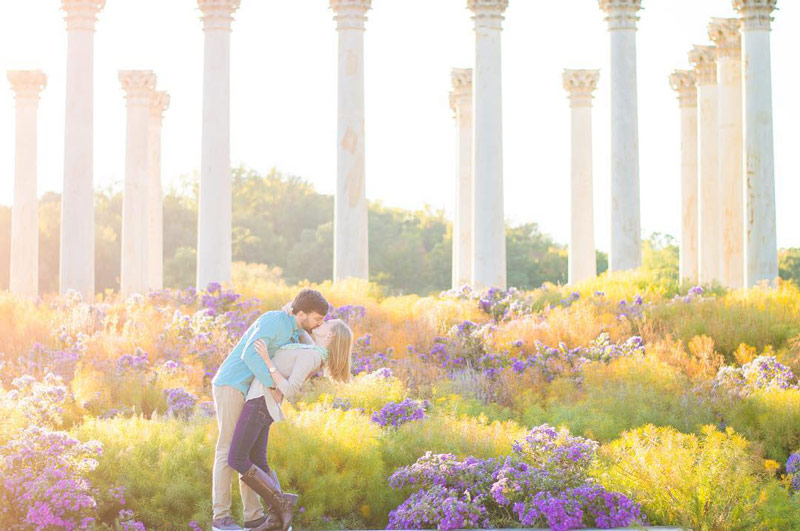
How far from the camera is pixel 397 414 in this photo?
94.4 ft

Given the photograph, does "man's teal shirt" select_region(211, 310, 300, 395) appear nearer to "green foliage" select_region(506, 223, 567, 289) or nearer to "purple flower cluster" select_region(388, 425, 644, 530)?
"purple flower cluster" select_region(388, 425, 644, 530)

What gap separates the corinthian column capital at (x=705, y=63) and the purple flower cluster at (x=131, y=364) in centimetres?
4849

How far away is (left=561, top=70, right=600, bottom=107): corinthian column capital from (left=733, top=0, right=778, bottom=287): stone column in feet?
49.4

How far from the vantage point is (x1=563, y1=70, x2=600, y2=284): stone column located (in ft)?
241

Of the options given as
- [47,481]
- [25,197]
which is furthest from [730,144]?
[47,481]

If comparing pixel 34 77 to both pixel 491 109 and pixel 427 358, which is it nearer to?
pixel 491 109

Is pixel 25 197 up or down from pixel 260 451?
up

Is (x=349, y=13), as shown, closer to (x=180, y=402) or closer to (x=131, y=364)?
(x=131, y=364)

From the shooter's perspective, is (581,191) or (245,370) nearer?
(245,370)

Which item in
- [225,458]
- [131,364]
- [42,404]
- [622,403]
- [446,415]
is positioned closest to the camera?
[225,458]

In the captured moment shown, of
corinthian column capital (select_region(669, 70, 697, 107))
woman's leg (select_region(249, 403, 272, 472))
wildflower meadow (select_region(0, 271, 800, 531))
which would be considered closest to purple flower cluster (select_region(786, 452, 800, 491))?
wildflower meadow (select_region(0, 271, 800, 531))

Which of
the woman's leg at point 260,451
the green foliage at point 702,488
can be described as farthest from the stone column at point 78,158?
the green foliage at point 702,488

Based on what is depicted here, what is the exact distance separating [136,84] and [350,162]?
69.5 feet

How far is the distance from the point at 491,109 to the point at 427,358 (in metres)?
22.7
